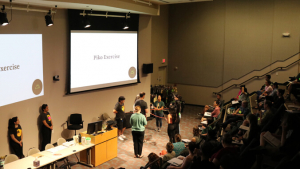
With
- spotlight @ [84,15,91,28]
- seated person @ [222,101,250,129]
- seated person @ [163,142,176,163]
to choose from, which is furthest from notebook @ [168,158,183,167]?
spotlight @ [84,15,91,28]

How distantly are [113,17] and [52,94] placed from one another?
11.0 feet

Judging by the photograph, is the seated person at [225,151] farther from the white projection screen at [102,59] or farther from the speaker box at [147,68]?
the speaker box at [147,68]

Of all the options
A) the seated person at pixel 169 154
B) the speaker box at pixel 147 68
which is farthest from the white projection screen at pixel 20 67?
the speaker box at pixel 147 68

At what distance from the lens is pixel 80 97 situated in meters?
9.10

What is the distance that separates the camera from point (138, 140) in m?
7.67

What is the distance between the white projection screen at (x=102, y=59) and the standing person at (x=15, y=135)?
83.8 inches

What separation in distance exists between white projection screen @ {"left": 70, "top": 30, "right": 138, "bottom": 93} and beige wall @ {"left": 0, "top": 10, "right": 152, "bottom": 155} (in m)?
0.25

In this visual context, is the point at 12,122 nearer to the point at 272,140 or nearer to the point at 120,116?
the point at 120,116

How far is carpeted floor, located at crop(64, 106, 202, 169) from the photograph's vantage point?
734 centimetres

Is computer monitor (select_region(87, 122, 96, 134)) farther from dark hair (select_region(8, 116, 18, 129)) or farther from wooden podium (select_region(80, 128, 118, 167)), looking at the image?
dark hair (select_region(8, 116, 18, 129))

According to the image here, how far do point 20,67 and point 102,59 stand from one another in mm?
3026

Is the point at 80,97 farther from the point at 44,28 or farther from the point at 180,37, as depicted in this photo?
the point at 180,37

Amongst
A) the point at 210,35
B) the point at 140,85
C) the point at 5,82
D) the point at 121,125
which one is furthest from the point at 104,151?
the point at 210,35

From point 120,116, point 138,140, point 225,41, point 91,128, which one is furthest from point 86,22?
point 225,41
